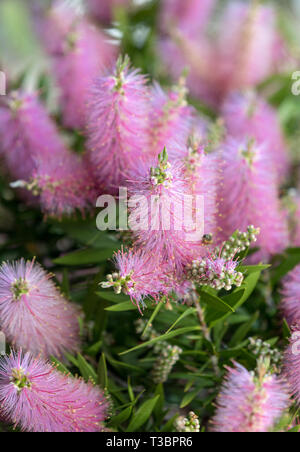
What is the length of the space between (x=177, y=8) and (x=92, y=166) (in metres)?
0.43

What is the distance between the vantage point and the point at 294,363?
391 mm

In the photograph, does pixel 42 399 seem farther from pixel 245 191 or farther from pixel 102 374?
pixel 245 191

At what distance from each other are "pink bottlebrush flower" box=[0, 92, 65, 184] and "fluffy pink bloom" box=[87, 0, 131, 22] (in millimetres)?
317

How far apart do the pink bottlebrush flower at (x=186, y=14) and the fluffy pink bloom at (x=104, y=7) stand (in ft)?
0.24

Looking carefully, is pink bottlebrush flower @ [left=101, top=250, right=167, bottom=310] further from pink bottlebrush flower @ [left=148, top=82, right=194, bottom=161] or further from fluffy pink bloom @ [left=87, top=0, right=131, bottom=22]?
fluffy pink bloom @ [left=87, top=0, right=131, bottom=22]

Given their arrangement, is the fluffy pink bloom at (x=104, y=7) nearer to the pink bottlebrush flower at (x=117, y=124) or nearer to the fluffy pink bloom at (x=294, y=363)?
the pink bottlebrush flower at (x=117, y=124)

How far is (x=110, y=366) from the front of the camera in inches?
19.1

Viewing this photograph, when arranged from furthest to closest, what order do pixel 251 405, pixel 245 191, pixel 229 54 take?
pixel 229 54
pixel 245 191
pixel 251 405

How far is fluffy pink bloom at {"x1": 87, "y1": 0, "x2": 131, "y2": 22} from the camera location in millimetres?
770

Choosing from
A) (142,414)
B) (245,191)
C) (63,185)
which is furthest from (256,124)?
(142,414)

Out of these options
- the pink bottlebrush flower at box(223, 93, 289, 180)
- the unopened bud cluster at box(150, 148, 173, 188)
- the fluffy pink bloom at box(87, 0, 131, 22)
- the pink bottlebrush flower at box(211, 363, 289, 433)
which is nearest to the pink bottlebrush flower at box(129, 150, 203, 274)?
the unopened bud cluster at box(150, 148, 173, 188)

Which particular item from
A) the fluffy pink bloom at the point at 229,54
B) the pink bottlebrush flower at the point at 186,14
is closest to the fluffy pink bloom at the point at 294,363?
the fluffy pink bloom at the point at 229,54

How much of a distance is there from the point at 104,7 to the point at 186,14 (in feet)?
0.45
